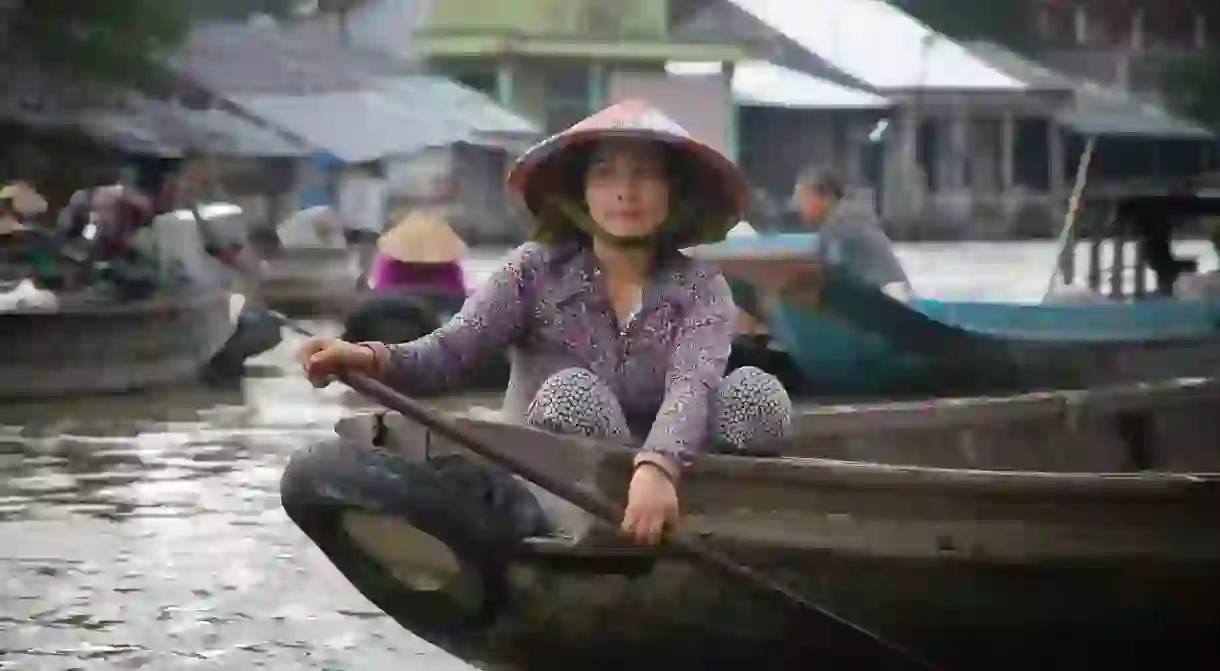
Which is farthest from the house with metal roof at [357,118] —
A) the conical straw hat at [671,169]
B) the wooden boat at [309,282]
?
the conical straw hat at [671,169]

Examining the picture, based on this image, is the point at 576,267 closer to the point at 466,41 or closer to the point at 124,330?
the point at 124,330

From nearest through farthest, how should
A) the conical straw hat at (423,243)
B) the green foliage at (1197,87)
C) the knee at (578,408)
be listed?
the knee at (578,408) → the conical straw hat at (423,243) → the green foliage at (1197,87)

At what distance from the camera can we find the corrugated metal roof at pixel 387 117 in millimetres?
33531

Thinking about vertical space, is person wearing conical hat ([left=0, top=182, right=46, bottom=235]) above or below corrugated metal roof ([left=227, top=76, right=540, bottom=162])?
below

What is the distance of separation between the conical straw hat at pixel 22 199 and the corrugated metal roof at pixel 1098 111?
30923 millimetres

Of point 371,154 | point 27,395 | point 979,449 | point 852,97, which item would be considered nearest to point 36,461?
point 27,395

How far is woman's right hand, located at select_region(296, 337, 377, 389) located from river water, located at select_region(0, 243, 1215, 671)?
64.6 inches

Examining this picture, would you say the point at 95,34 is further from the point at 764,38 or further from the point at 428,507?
the point at 428,507

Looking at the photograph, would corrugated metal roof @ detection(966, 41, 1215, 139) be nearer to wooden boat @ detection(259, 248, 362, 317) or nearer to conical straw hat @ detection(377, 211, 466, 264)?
wooden boat @ detection(259, 248, 362, 317)

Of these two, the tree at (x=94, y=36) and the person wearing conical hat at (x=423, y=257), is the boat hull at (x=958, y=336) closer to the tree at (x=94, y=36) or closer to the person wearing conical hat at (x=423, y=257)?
the person wearing conical hat at (x=423, y=257)

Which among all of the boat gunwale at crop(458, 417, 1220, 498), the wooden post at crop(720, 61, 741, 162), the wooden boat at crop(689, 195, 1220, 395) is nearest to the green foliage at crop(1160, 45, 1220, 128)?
the wooden post at crop(720, 61, 741, 162)

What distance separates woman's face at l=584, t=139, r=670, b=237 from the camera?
511 cm

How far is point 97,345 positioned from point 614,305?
868cm

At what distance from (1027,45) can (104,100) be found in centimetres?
3125
